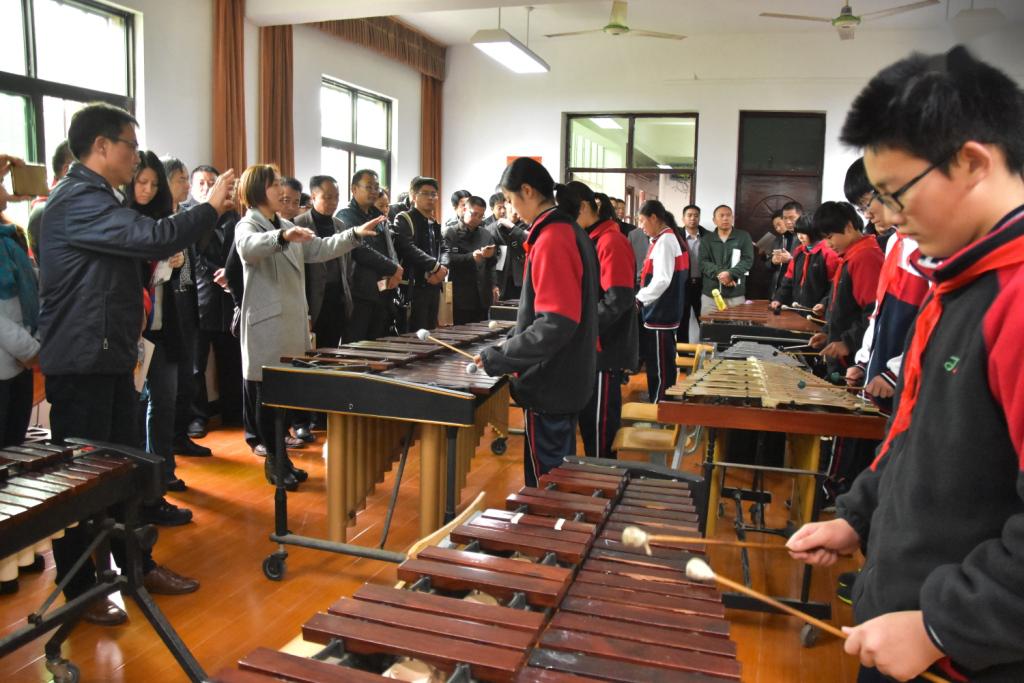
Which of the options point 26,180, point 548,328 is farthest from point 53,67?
point 548,328

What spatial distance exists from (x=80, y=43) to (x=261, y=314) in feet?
12.1

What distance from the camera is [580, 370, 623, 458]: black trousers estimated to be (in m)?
4.11

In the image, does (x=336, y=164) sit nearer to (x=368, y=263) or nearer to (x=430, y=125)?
(x=430, y=125)

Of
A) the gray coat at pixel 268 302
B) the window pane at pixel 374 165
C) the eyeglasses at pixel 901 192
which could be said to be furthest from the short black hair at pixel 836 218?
the window pane at pixel 374 165

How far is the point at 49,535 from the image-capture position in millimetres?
2016

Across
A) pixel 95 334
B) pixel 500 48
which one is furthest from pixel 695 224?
pixel 95 334

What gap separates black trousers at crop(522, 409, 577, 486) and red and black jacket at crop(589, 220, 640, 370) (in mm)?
919

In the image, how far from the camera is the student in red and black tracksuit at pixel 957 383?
42.6 inches

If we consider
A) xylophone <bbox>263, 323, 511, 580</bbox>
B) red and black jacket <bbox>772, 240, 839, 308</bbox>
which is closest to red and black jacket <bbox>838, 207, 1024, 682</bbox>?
xylophone <bbox>263, 323, 511, 580</bbox>

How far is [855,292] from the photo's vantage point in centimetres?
429

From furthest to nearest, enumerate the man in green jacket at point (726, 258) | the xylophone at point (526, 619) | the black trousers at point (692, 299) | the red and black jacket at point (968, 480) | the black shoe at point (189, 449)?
the man in green jacket at point (726, 258) < the black trousers at point (692, 299) < the black shoe at point (189, 449) < the xylophone at point (526, 619) < the red and black jacket at point (968, 480)

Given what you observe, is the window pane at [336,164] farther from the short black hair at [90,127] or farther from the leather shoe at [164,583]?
the leather shoe at [164,583]

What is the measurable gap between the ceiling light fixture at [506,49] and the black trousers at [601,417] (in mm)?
5768

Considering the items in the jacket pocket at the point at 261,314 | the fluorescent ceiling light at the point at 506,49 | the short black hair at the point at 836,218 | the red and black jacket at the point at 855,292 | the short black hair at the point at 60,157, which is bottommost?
the jacket pocket at the point at 261,314
